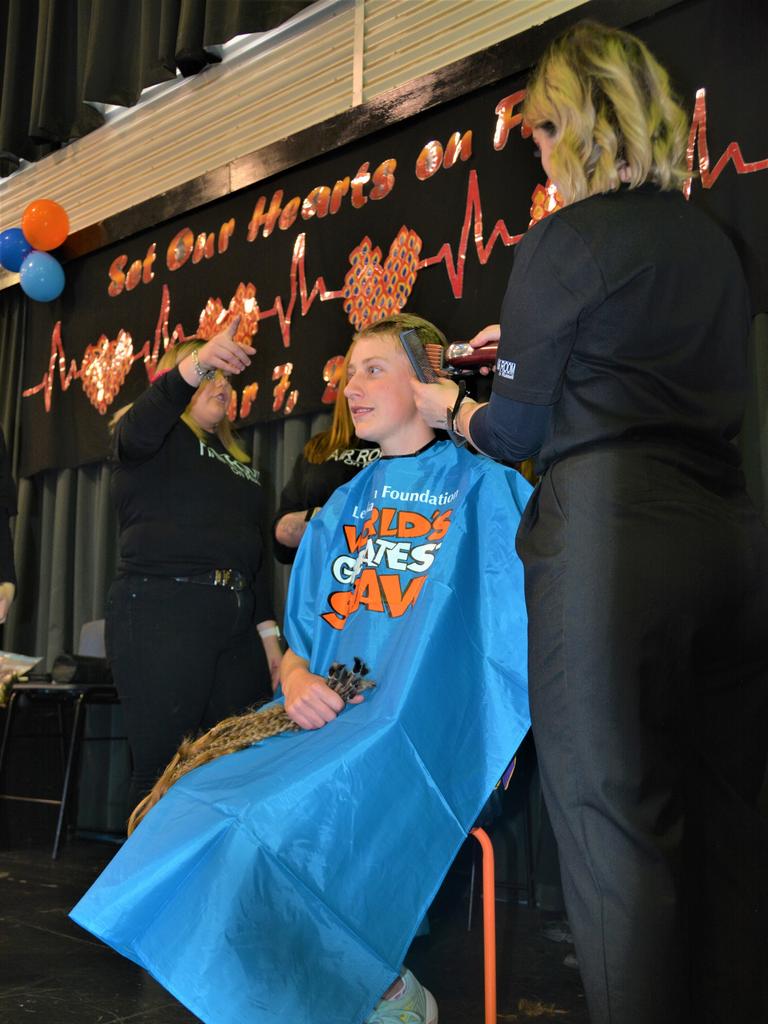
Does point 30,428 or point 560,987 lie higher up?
point 30,428

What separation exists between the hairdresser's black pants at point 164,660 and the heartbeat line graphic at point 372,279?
1245mm

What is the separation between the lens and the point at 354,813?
4.27 feet

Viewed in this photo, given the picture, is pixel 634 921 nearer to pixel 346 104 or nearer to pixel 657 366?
pixel 657 366

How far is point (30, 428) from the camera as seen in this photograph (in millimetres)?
4570

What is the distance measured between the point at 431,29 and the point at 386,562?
226 centimetres

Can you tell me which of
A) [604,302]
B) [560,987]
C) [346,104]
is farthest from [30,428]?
[604,302]

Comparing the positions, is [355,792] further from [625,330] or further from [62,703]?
[62,703]

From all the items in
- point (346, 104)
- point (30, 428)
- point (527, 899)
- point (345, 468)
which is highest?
point (346, 104)

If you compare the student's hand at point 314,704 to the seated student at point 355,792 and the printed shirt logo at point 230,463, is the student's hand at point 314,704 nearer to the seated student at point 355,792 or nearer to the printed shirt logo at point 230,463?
the seated student at point 355,792

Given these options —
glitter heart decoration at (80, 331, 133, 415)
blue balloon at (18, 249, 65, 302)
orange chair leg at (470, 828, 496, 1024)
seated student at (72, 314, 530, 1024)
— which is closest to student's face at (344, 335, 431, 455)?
seated student at (72, 314, 530, 1024)

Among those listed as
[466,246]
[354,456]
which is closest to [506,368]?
[354,456]

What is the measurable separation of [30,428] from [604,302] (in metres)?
3.94

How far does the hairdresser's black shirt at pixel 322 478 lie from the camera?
2390 millimetres

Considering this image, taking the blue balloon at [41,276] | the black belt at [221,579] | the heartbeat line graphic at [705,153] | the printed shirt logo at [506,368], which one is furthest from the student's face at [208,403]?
the blue balloon at [41,276]
